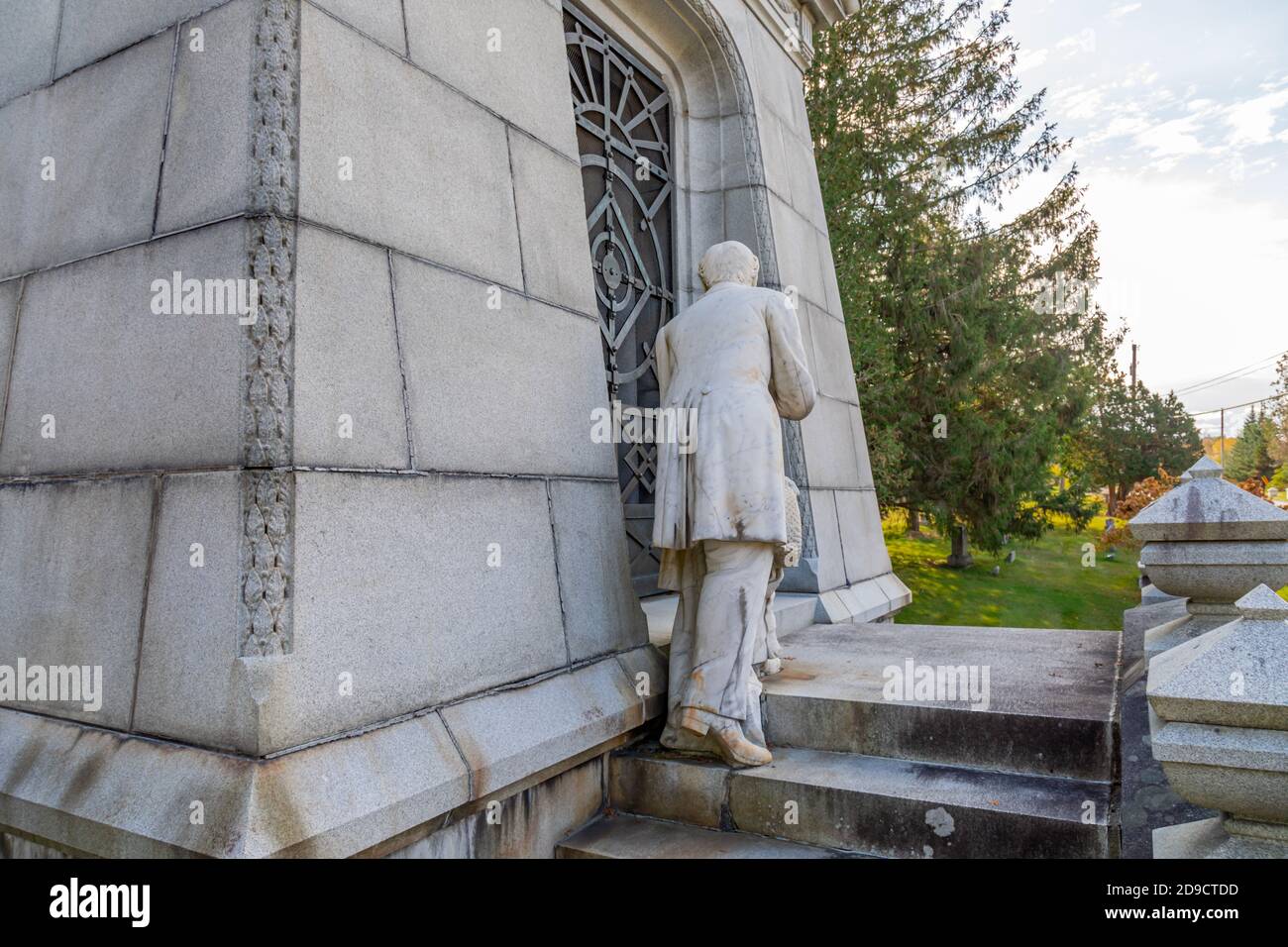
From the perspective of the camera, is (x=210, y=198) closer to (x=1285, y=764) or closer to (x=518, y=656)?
(x=518, y=656)

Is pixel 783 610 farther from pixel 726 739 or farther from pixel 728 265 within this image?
pixel 728 265

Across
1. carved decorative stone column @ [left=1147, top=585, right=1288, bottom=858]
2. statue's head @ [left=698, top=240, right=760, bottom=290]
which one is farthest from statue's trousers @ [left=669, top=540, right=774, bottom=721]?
carved decorative stone column @ [left=1147, top=585, right=1288, bottom=858]

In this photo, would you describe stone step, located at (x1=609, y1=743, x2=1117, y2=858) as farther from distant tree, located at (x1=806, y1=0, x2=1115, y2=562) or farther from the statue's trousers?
distant tree, located at (x1=806, y1=0, x2=1115, y2=562)

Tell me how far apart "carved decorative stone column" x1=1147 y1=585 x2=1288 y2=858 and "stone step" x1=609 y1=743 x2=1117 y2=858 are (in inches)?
16.6

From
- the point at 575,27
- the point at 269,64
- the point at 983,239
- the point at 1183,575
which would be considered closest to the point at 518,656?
the point at 269,64

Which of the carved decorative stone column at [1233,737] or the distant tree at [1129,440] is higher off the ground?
the distant tree at [1129,440]

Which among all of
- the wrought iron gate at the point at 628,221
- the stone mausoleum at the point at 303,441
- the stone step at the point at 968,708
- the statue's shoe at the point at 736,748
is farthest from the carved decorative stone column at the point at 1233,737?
the wrought iron gate at the point at 628,221

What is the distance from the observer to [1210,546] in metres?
4.09

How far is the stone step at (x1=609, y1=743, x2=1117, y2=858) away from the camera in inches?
118

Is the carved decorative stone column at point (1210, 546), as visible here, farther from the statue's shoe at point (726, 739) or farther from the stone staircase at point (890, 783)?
the statue's shoe at point (726, 739)

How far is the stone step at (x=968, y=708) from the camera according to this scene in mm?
3336

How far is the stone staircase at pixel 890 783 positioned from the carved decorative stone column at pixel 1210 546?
627mm

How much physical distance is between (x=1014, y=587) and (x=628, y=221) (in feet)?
45.5

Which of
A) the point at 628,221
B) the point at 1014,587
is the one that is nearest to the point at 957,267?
the point at 1014,587
